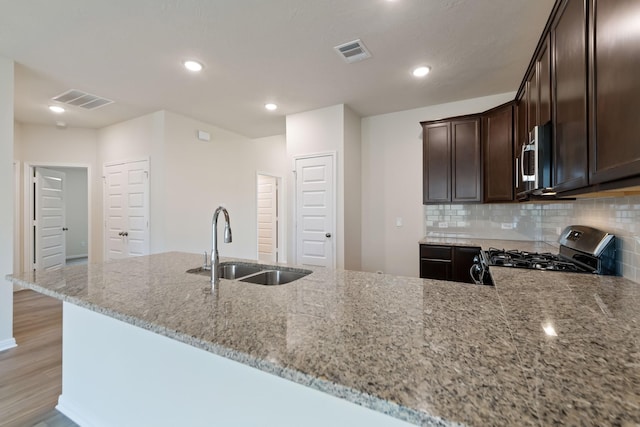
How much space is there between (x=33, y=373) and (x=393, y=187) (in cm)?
432

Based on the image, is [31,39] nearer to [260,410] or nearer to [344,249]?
[260,410]

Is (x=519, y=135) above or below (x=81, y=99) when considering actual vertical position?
below

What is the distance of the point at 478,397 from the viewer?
0.57 metres

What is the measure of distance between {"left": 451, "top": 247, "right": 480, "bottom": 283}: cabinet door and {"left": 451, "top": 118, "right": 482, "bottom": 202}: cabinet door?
0.68 meters

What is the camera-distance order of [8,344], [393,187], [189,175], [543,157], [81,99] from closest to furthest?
[543,157], [8,344], [81,99], [393,187], [189,175]

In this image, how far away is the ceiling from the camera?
2.12m

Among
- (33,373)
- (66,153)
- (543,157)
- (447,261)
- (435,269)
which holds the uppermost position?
(66,153)

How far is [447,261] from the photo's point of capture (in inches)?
128

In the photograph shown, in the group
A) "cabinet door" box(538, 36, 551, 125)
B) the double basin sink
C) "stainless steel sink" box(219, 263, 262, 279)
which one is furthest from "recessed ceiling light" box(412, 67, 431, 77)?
"stainless steel sink" box(219, 263, 262, 279)

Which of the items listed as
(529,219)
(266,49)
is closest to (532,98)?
(529,219)

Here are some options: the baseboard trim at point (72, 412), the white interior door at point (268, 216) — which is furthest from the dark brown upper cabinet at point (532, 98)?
the white interior door at point (268, 216)

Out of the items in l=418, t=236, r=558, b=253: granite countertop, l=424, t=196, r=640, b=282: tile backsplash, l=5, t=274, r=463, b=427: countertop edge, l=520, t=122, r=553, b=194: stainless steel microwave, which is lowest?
l=5, t=274, r=463, b=427: countertop edge

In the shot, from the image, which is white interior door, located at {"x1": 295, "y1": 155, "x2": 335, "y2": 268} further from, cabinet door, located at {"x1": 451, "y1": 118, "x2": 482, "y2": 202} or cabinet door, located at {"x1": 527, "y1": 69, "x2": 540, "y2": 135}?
cabinet door, located at {"x1": 527, "y1": 69, "x2": 540, "y2": 135}

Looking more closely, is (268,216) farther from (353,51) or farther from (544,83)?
(544,83)
